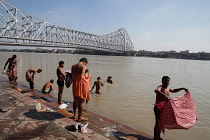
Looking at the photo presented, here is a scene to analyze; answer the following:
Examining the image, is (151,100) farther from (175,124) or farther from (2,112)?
(2,112)

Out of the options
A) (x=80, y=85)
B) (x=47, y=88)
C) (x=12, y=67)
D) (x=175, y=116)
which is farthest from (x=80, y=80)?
(x=12, y=67)

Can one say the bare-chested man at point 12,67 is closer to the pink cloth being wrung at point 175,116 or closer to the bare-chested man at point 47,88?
the bare-chested man at point 47,88

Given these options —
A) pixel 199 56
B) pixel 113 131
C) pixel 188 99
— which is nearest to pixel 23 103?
pixel 113 131

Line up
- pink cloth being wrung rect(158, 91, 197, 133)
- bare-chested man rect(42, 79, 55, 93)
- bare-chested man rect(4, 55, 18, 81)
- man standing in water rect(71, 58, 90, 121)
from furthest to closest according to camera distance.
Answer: bare-chested man rect(4, 55, 18, 81)
bare-chested man rect(42, 79, 55, 93)
man standing in water rect(71, 58, 90, 121)
pink cloth being wrung rect(158, 91, 197, 133)

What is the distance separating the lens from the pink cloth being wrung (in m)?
2.74

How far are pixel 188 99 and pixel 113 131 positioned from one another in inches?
62.6

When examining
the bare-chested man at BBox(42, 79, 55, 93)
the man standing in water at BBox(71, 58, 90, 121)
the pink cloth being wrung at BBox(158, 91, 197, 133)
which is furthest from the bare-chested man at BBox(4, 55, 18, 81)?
the pink cloth being wrung at BBox(158, 91, 197, 133)

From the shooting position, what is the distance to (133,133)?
3.23 m

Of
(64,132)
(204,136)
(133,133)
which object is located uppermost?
(64,132)

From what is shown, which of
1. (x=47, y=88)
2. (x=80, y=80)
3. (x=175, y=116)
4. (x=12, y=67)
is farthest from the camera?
(x=12, y=67)

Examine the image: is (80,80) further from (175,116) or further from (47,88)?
(47,88)

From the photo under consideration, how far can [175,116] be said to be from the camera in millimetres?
2727

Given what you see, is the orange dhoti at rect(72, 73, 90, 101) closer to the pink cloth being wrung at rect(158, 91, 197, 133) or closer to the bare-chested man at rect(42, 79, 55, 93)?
the pink cloth being wrung at rect(158, 91, 197, 133)

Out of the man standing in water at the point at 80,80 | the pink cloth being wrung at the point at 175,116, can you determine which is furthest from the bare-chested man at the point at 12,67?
the pink cloth being wrung at the point at 175,116
